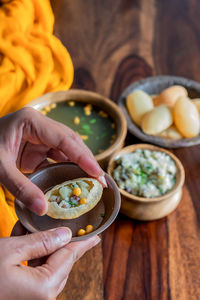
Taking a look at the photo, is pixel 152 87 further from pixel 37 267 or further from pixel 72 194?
pixel 37 267

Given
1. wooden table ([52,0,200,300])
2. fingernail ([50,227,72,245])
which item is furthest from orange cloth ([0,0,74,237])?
fingernail ([50,227,72,245])

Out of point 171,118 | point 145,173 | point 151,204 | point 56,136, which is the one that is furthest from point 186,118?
point 56,136

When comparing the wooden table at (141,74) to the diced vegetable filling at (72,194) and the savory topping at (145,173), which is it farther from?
the diced vegetable filling at (72,194)

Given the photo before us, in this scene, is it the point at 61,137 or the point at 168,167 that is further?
the point at 168,167

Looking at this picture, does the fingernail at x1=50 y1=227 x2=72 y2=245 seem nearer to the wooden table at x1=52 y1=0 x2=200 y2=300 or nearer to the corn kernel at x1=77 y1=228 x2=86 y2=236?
the corn kernel at x1=77 y1=228 x2=86 y2=236

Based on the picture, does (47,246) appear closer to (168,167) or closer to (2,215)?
(2,215)

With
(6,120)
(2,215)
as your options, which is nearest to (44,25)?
(6,120)
